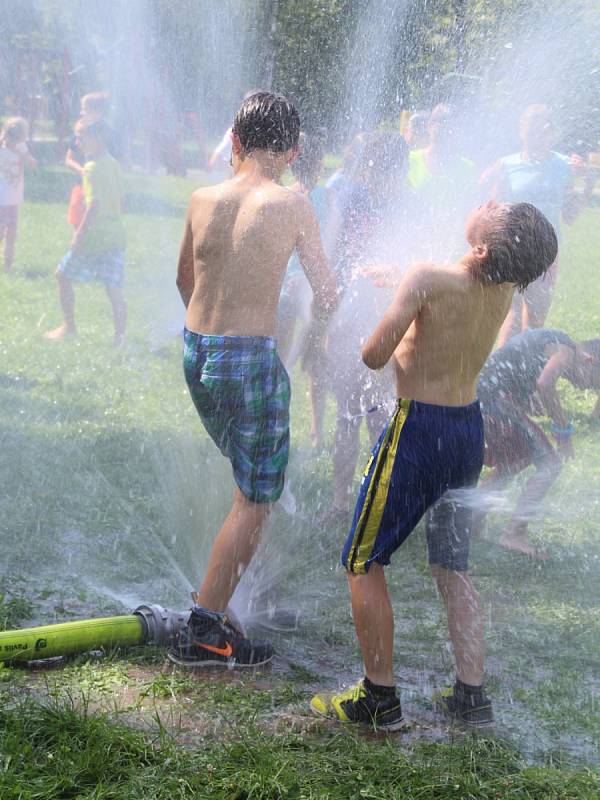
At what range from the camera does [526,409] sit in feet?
15.3

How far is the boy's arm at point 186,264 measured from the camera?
11.4 feet

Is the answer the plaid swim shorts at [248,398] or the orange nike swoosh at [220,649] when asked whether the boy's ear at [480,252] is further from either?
the orange nike swoosh at [220,649]

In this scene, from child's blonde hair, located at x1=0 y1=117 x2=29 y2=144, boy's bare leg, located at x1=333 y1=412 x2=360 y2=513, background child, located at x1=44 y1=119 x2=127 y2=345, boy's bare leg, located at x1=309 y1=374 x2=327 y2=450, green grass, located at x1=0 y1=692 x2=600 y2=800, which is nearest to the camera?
green grass, located at x1=0 y1=692 x2=600 y2=800

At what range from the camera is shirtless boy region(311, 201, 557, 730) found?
2891 mm

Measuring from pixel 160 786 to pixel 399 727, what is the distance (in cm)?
87

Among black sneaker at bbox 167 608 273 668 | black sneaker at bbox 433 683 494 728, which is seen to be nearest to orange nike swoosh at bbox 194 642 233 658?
black sneaker at bbox 167 608 273 668

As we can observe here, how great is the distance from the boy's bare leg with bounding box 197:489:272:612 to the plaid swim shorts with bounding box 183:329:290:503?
5 centimetres

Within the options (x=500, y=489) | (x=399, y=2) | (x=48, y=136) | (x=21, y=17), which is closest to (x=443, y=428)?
(x=500, y=489)

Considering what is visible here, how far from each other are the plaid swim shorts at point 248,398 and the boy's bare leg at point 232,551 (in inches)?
2.0

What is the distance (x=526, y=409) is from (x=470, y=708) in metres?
1.91

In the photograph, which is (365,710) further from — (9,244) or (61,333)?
(9,244)

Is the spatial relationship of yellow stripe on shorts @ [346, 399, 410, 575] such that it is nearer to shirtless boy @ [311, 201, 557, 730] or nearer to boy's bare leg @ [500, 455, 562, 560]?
shirtless boy @ [311, 201, 557, 730]

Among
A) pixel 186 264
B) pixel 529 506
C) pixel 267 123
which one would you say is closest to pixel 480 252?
pixel 267 123

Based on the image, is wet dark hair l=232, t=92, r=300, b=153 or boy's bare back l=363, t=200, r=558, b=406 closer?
boy's bare back l=363, t=200, r=558, b=406
